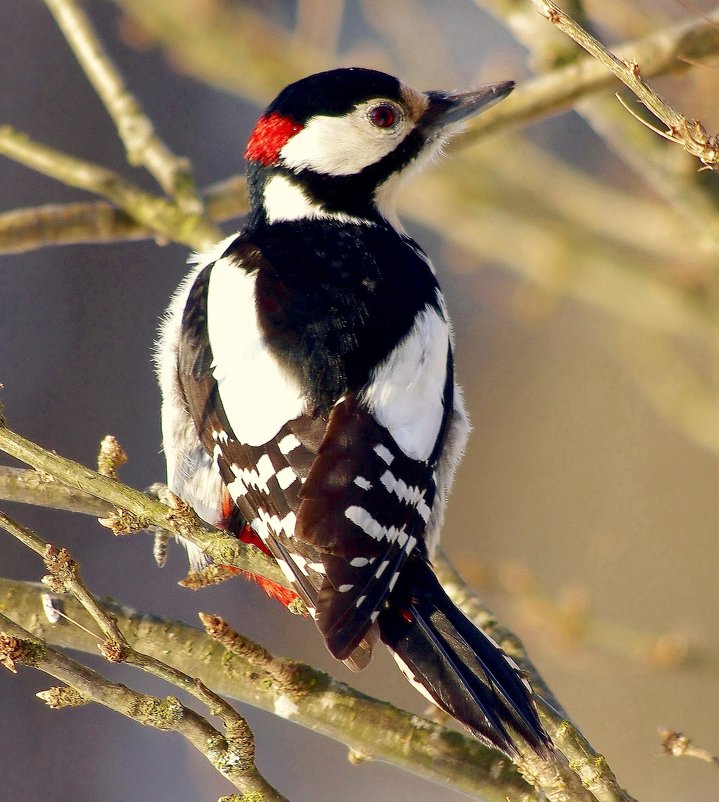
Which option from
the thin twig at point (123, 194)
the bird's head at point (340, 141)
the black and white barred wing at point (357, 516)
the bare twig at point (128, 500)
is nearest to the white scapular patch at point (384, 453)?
the black and white barred wing at point (357, 516)

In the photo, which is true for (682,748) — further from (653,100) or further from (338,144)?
(338,144)

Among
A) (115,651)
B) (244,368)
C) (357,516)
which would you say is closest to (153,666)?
(115,651)

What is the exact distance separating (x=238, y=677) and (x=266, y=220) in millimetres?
1256

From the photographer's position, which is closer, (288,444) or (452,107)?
(288,444)

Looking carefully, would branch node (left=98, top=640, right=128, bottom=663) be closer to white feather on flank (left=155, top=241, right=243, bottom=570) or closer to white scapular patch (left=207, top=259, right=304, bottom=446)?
white scapular patch (left=207, top=259, right=304, bottom=446)

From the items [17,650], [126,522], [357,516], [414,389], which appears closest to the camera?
[17,650]

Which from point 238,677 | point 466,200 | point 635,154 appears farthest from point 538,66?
point 238,677

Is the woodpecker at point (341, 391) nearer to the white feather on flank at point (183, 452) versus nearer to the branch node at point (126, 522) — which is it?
the white feather on flank at point (183, 452)

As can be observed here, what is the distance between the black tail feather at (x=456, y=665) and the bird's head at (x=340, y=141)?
1.15 m

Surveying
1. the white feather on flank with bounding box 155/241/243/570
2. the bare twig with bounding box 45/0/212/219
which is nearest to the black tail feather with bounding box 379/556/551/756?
the white feather on flank with bounding box 155/241/243/570

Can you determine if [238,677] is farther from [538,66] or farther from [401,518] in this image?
[538,66]

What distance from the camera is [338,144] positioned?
9.52 feet

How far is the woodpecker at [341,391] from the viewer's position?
2.02 m

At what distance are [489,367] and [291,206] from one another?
151 inches
